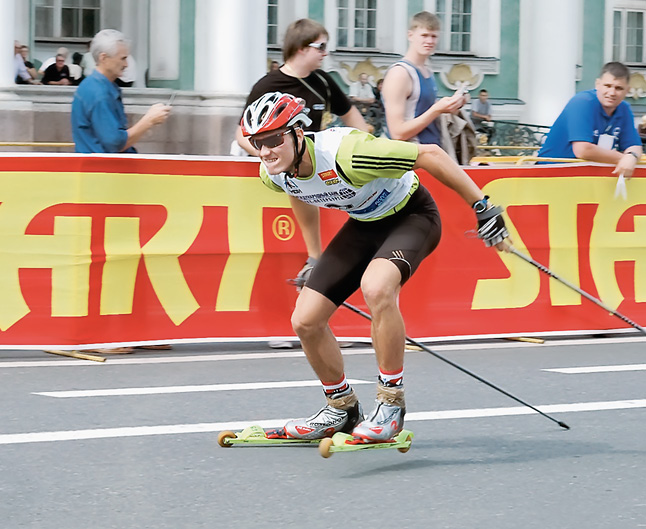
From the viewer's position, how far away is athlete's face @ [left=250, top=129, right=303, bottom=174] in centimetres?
523

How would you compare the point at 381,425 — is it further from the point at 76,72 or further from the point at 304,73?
the point at 76,72

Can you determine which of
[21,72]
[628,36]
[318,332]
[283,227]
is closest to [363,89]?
[21,72]

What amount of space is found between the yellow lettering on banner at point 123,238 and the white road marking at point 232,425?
2220 mm

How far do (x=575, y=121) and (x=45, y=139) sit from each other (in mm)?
10936

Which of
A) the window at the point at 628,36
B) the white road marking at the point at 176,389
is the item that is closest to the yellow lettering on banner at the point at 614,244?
the white road marking at the point at 176,389

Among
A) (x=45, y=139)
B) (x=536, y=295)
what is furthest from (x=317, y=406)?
(x=45, y=139)

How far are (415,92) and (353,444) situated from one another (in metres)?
3.46

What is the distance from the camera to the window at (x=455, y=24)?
2392 cm

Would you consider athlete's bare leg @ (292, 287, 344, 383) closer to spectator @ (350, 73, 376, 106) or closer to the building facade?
the building facade

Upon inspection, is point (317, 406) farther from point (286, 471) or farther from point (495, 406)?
point (286, 471)

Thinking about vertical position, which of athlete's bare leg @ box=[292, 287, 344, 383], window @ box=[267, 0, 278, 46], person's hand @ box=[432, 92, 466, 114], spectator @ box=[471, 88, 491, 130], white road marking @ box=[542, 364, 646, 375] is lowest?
white road marking @ box=[542, 364, 646, 375]

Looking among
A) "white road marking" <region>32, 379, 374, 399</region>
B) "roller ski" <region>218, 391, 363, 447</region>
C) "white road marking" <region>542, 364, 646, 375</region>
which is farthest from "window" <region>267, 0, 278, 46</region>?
"roller ski" <region>218, 391, 363, 447</region>

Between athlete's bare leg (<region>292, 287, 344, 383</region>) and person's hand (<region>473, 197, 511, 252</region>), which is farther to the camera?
athlete's bare leg (<region>292, 287, 344, 383</region>)

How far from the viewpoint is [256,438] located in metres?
5.70
